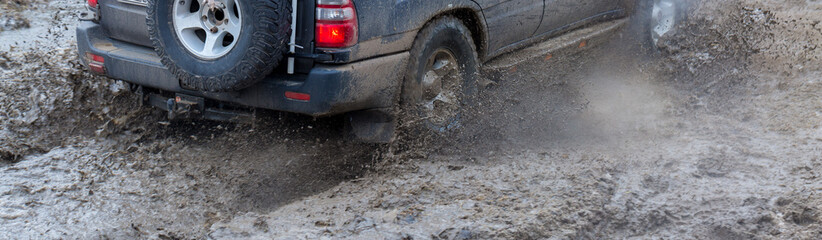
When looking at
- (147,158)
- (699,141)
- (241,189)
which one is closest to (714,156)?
(699,141)

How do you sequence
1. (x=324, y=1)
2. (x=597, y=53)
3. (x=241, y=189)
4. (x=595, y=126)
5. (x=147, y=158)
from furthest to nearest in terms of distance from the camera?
(x=597, y=53) < (x=595, y=126) < (x=147, y=158) < (x=241, y=189) < (x=324, y=1)

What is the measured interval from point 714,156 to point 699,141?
0.34 m

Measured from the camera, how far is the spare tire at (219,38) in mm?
3562

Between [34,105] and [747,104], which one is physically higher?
[747,104]

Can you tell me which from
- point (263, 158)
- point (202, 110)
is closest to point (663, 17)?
point (263, 158)

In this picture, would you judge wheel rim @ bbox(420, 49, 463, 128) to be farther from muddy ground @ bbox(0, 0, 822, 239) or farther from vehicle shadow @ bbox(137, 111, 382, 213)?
vehicle shadow @ bbox(137, 111, 382, 213)

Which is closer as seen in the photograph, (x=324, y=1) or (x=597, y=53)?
(x=324, y=1)

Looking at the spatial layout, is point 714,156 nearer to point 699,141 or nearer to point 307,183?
point 699,141

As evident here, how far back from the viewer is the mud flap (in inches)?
167

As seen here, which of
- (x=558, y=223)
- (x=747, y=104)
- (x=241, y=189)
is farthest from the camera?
(x=747, y=104)

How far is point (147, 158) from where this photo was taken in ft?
14.4

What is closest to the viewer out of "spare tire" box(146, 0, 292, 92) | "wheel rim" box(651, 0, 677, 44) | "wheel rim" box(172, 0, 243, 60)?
"spare tire" box(146, 0, 292, 92)

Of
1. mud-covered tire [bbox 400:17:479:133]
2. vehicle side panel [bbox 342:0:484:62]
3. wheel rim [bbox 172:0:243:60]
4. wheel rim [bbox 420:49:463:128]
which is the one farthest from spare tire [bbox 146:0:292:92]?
wheel rim [bbox 420:49:463:128]

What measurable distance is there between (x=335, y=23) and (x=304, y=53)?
8.6 inches
